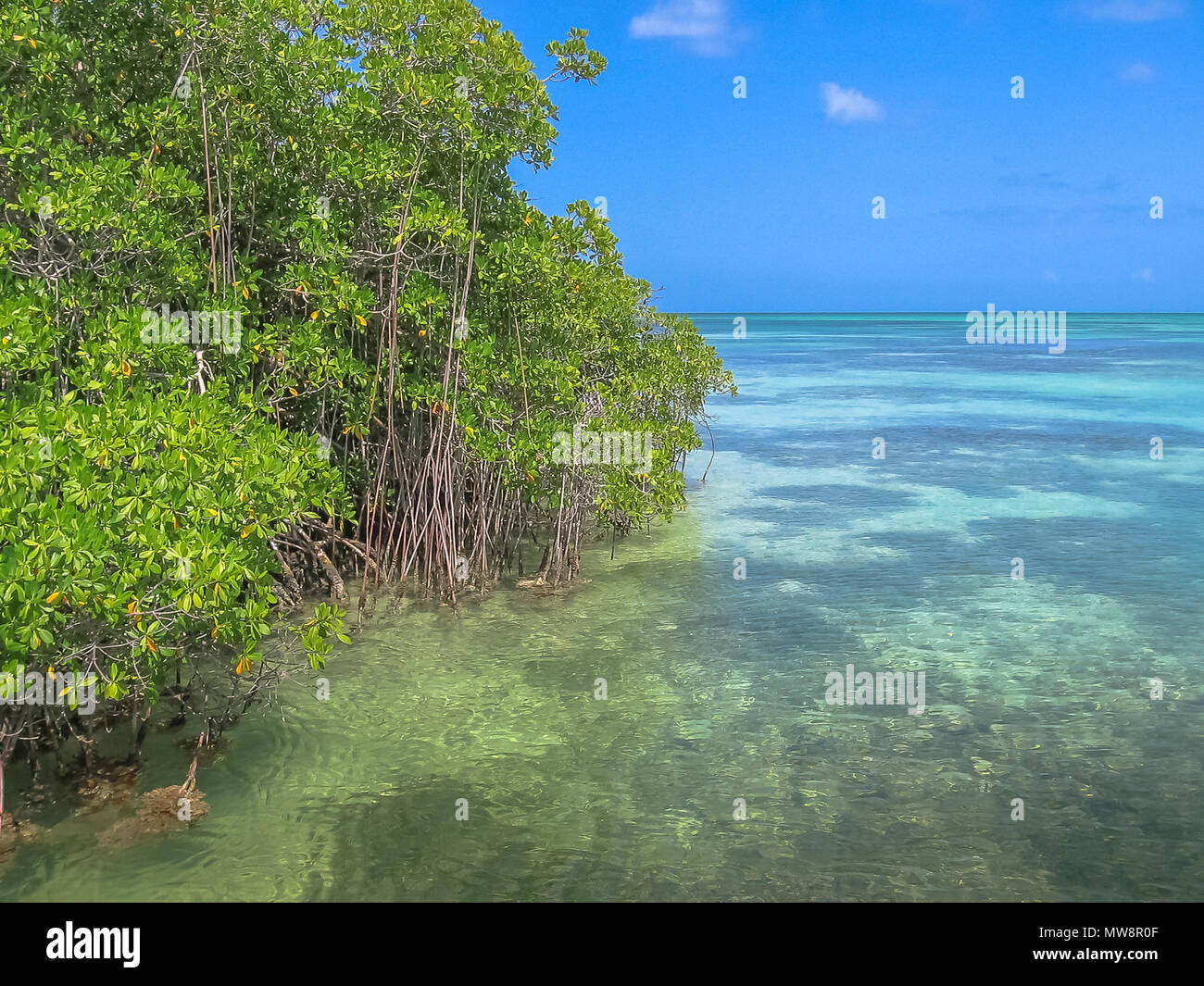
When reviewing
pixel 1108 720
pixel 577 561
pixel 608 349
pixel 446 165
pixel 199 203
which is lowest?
pixel 1108 720

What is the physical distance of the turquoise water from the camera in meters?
3.98

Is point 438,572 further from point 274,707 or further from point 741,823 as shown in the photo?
point 741,823

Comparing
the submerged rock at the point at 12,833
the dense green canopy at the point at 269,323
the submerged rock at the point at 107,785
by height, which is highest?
the dense green canopy at the point at 269,323

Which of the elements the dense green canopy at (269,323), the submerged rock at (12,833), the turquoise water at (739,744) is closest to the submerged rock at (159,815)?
the turquoise water at (739,744)

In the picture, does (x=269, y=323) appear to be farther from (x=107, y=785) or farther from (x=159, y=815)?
(x=159, y=815)

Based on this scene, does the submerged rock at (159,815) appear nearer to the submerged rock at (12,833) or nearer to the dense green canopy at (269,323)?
the submerged rock at (12,833)

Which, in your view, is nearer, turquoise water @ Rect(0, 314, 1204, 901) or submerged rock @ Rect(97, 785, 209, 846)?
turquoise water @ Rect(0, 314, 1204, 901)

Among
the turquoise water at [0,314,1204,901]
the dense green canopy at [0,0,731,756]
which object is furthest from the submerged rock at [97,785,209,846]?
the dense green canopy at [0,0,731,756]

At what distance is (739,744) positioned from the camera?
5.24 meters

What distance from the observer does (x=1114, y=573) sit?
348 inches

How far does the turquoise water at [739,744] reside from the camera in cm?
398

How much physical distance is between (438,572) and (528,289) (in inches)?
83.9

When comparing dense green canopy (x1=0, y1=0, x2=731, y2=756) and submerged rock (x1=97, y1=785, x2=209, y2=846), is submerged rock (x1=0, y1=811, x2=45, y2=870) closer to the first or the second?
submerged rock (x1=97, y1=785, x2=209, y2=846)
